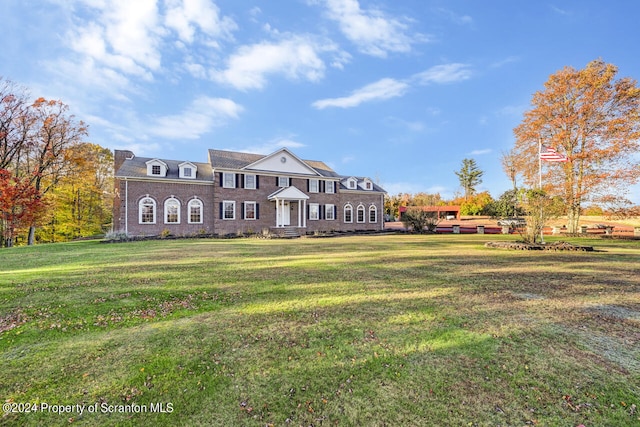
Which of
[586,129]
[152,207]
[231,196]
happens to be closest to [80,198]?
[152,207]

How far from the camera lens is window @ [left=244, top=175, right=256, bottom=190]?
917 inches

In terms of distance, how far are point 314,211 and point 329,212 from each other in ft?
5.46

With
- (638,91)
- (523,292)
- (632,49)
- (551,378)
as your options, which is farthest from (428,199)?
(551,378)

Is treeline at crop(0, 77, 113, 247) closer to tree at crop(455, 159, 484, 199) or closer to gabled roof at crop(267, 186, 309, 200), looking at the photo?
gabled roof at crop(267, 186, 309, 200)

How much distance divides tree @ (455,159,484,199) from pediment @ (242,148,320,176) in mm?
44060

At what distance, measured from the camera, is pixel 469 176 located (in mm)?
57000

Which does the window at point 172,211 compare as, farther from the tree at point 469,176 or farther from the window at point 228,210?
the tree at point 469,176

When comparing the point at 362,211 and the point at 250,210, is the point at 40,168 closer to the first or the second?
the point at 250,210

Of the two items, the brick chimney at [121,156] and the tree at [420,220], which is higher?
the brick chimney at [121,156]

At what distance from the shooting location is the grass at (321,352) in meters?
2.21

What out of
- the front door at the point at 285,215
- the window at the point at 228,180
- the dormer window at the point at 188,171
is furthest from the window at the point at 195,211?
the front door at the point at 285,215

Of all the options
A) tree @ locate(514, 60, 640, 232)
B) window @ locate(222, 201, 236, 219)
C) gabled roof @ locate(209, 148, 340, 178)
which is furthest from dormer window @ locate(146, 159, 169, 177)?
tree @ locate(514, 60, 640, 232)

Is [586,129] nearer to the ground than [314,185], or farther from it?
farther from it

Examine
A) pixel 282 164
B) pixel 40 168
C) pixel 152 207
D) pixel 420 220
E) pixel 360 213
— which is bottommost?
pixel 420 220
